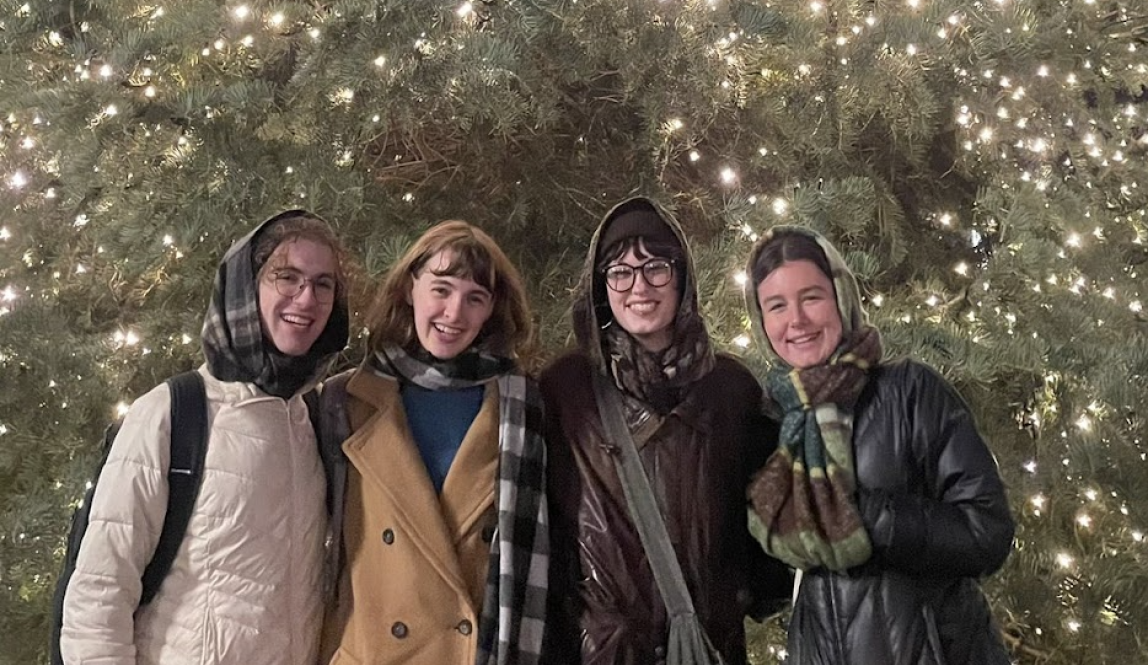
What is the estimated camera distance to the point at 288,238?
1.75m

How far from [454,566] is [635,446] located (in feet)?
1.33

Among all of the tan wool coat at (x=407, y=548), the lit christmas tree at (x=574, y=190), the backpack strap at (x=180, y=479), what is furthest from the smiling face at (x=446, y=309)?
the backpack strap at (x=180, y=479)

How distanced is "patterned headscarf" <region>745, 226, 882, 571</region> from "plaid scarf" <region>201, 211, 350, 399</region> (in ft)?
2.83

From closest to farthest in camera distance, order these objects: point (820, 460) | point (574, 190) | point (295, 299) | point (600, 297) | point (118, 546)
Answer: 1. point (118, 546)
2. point (820, 460)
3. point (295, 299)
4. point (600, 297)
5. point (574, 190)

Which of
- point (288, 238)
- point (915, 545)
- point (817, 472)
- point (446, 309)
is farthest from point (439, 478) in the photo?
point (915, 545)

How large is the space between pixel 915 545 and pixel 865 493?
117mm

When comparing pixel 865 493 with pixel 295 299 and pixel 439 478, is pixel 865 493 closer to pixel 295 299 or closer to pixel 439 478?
pixel 439 478

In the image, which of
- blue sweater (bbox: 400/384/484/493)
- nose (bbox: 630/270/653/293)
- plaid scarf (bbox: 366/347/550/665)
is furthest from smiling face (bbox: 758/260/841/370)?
blue sweater (bbox: 400/384/484/493)

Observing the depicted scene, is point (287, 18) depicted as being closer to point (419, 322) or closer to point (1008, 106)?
point (419, 322)

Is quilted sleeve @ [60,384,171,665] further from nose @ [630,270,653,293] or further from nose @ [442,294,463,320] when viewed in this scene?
nose @ [630,270,653,293]

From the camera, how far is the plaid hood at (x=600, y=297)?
1.86 m

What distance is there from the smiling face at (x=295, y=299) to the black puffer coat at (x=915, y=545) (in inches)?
40.0

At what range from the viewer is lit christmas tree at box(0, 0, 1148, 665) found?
2.05m

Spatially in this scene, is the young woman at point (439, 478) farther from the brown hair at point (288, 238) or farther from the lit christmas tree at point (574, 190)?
the lit christmas tree at point (574, 190)
